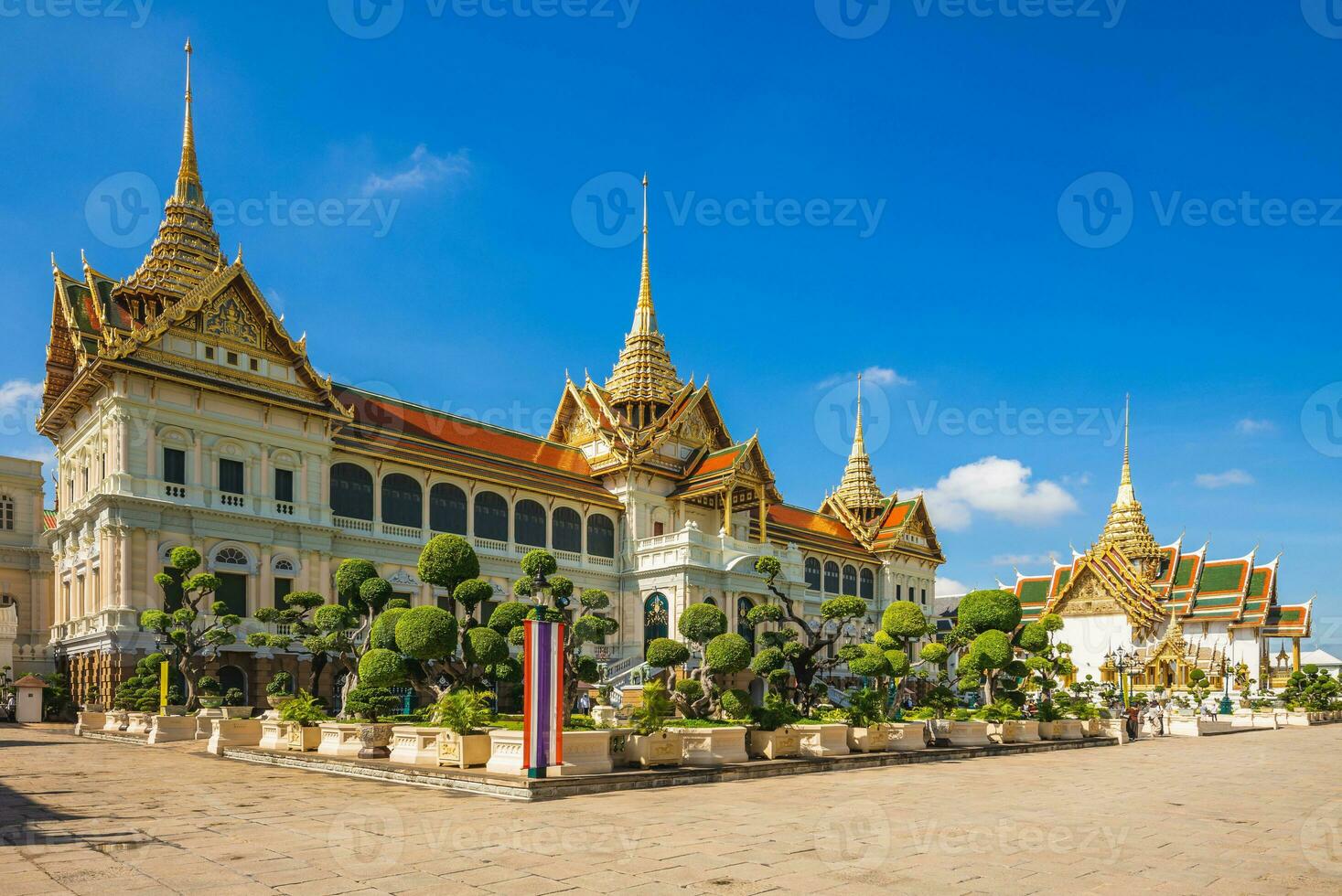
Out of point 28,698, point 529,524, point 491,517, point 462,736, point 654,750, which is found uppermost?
point 491,517

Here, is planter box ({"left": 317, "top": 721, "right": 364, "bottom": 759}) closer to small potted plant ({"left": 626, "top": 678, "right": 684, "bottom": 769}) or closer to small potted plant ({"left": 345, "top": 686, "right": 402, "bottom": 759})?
small potted plant ({"left": 345, "top": 686, "right": 402, "bottom": 759})

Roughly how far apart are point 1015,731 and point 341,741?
2015 cm

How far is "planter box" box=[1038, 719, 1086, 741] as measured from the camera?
3334 centimetres

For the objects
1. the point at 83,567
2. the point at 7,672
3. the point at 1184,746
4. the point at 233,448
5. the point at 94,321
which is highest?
the point at 94,321

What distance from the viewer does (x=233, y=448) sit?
35.2 meters

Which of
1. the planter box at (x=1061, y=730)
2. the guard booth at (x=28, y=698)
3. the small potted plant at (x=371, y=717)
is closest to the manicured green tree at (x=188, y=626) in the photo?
the guard booth at (x=28, y=698)

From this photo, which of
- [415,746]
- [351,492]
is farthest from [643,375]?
[415,746]

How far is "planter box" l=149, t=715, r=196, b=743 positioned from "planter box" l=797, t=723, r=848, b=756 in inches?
637

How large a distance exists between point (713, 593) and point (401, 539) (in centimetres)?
1453

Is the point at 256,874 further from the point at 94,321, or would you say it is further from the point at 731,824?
the point at 94,321

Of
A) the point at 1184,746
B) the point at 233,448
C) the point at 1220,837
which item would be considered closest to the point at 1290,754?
the point at 1184,746

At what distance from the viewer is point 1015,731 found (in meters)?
30.8

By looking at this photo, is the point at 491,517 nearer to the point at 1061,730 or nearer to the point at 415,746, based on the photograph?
the point at 1061,730

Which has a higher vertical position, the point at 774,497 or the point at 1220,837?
the point at 774,497
